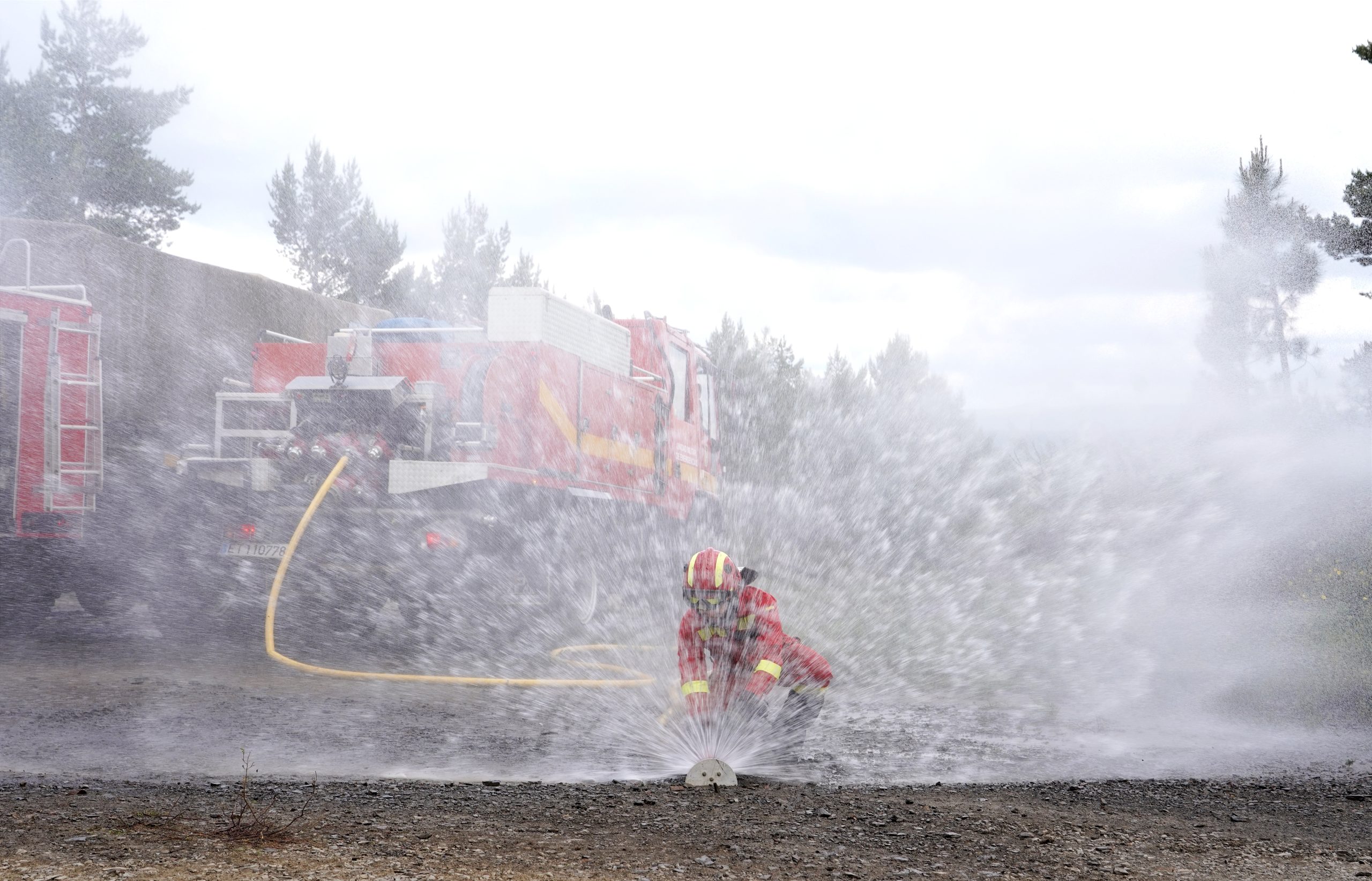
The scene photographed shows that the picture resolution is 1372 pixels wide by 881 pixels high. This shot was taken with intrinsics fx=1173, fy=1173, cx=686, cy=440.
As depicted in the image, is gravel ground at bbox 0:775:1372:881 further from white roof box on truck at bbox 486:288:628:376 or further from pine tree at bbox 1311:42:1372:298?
pine tree at bbox 1311:42:1372:298

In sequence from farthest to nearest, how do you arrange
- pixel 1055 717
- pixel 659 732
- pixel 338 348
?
pixel 338 348
pixel 1055 717
pixel 659 732

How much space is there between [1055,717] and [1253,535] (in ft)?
34.2

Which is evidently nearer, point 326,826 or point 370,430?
point 326,826

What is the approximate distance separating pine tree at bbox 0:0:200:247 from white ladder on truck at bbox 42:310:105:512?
56.8 feet

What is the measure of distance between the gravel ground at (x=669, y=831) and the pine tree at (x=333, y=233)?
34.2 meters

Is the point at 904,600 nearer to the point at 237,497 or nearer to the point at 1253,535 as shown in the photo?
the point at 1253,535

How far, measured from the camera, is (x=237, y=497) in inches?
372

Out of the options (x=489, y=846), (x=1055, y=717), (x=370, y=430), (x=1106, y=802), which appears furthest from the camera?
(x=370, y=430)

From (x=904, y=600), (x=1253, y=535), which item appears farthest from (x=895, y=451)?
(x=904, y=600)

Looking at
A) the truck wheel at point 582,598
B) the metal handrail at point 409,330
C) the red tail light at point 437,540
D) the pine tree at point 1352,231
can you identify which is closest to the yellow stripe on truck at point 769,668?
the red tail light at point 437,540

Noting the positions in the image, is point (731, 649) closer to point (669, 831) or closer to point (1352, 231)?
point (669, 831)

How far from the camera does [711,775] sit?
519 centimetres

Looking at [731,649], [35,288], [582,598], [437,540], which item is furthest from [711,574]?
[35,288]

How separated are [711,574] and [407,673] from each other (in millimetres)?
3525
